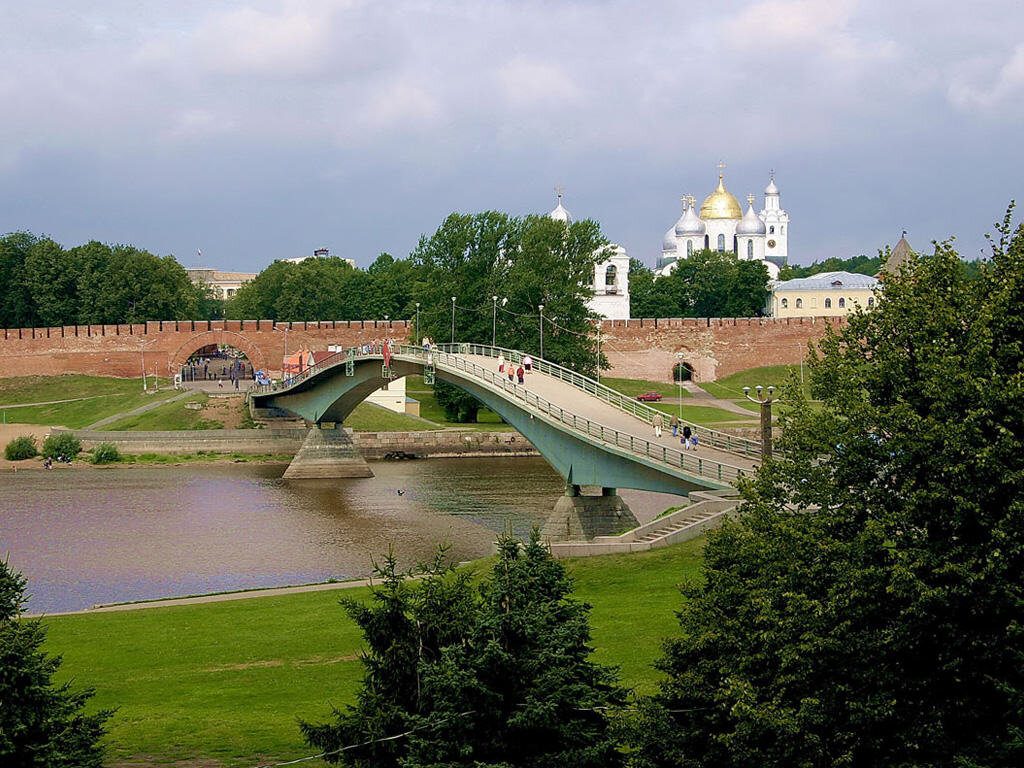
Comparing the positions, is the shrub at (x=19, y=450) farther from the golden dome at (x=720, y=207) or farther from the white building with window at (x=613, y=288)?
the golden dome at (x=720, y=207)

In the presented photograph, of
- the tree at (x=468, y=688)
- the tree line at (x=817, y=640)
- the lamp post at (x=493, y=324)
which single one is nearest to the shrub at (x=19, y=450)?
the lamp post at (x=493, y=324)

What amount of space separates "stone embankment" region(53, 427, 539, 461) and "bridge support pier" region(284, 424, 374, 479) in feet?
5.87

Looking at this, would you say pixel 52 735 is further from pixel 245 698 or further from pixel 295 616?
pixel 295 616

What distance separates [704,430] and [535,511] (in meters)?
7.12

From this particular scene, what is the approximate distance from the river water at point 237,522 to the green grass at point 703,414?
10.3m

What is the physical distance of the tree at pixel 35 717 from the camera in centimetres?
1054

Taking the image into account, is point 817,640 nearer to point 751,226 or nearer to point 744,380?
point 744,380

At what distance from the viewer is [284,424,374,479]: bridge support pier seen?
4681 centimetres

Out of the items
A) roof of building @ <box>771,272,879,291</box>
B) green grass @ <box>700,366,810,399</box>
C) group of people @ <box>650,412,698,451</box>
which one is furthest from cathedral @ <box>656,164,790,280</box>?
group of people @ <box>650,412,698,451</box>

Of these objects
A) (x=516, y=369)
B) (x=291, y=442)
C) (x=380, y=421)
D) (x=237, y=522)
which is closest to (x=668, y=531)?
(x=516, y=369)

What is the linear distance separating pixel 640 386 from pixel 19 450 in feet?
117

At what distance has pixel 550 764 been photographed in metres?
10.9

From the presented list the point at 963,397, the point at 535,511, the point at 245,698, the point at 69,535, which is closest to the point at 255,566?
the point at 69,535

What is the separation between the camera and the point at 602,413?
32.1 meters
